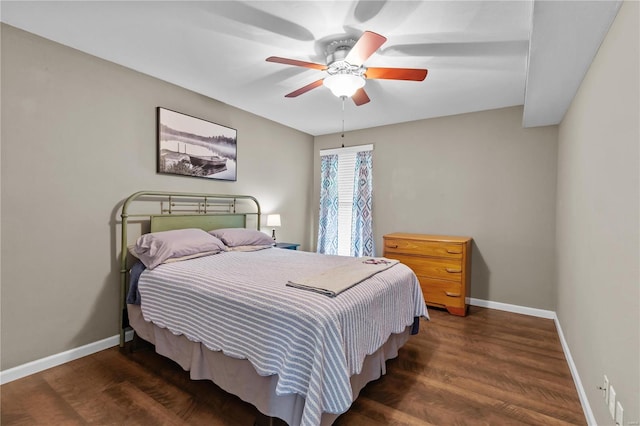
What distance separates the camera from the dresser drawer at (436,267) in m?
3.48

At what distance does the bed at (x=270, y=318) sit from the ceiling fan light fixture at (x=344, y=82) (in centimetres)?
139

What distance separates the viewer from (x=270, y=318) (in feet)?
5.30

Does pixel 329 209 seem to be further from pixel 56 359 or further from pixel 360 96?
pixel 56 359

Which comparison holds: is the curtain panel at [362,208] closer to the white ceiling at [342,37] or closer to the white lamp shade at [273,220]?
the white lamp shade at [273,220]

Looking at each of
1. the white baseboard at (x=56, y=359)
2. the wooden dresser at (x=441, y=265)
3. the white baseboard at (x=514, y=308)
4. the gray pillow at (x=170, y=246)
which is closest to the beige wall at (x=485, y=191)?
the white baseboard at (x=514, y=308)

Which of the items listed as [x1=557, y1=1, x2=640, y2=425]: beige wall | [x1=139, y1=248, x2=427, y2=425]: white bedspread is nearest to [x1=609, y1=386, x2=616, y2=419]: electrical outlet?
[x1=557, y1=1, x2=640, y2=425]: beige wall

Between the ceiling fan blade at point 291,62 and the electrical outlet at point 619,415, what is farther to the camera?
the ceiling fan blade at point 291,62

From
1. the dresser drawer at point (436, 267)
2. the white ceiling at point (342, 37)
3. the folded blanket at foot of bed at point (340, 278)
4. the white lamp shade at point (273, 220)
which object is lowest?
the dresser drawer at point (436, 267)

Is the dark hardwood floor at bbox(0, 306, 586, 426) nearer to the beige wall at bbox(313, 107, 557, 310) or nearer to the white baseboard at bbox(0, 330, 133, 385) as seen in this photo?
the white baseboard at bbox(0, 330, 133, 385)

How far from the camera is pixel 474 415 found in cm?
182

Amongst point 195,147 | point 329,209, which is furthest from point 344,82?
point 329,209

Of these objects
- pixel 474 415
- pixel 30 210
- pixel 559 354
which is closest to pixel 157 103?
pixel 30 210

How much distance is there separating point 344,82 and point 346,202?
2.79 meters

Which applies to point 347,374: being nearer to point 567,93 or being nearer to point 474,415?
point 474,415
